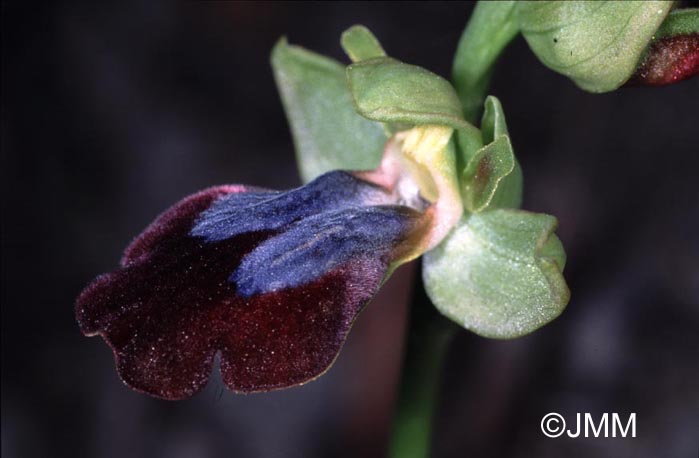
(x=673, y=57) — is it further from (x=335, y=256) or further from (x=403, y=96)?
(x=335, y=256)

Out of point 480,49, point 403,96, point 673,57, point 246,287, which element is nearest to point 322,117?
point 480,49

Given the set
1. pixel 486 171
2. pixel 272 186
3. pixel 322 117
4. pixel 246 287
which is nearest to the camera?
pixel 246 287

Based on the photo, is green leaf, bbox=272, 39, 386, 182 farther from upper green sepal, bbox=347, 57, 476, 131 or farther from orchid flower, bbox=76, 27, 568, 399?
upper green sepal, bbox=347, 57, 476, 131

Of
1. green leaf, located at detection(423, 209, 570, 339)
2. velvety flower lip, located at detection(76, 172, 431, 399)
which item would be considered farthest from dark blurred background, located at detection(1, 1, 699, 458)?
velvety flower lip, located at detection(76, 172, 431, 399)

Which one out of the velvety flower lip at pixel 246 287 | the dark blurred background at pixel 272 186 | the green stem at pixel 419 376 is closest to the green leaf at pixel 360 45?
the velvety flower lip at pixel 246 287

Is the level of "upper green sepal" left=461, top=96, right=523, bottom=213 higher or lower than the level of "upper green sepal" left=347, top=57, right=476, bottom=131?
lower

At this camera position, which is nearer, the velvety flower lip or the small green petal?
the velvety flower lip
